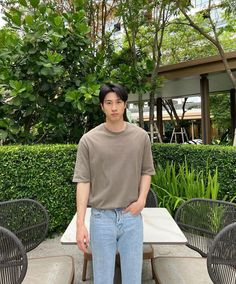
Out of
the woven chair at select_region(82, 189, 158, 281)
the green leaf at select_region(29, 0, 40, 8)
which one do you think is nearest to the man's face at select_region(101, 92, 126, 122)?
the woven chair at select_region(82, 189, 158, 281)

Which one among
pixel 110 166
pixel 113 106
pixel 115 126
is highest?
pixel 113 106

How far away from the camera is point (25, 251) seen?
1.92 m

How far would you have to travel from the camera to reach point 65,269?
235 centimetres

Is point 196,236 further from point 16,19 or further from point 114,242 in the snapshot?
point 16,19

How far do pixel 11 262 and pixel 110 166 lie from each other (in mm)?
842

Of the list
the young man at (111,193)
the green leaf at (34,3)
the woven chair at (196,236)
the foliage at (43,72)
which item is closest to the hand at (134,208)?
the young man at (111,193)

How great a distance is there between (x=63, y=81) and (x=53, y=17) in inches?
37.1

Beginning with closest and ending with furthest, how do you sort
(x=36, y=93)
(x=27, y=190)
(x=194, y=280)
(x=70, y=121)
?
(x=194, y=280)
(x=27, y=190)
(x=36, y=93)
(x=70, y=121)

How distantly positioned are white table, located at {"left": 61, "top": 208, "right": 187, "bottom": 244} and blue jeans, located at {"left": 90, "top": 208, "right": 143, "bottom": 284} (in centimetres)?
38

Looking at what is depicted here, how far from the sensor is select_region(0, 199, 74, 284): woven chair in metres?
1.83

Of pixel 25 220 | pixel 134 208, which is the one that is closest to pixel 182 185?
pixel 25 220

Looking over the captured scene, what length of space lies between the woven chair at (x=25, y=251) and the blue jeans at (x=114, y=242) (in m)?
0.46

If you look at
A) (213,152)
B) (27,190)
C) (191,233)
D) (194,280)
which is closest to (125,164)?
(194,280)

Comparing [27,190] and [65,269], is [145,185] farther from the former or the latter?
[27,190]
